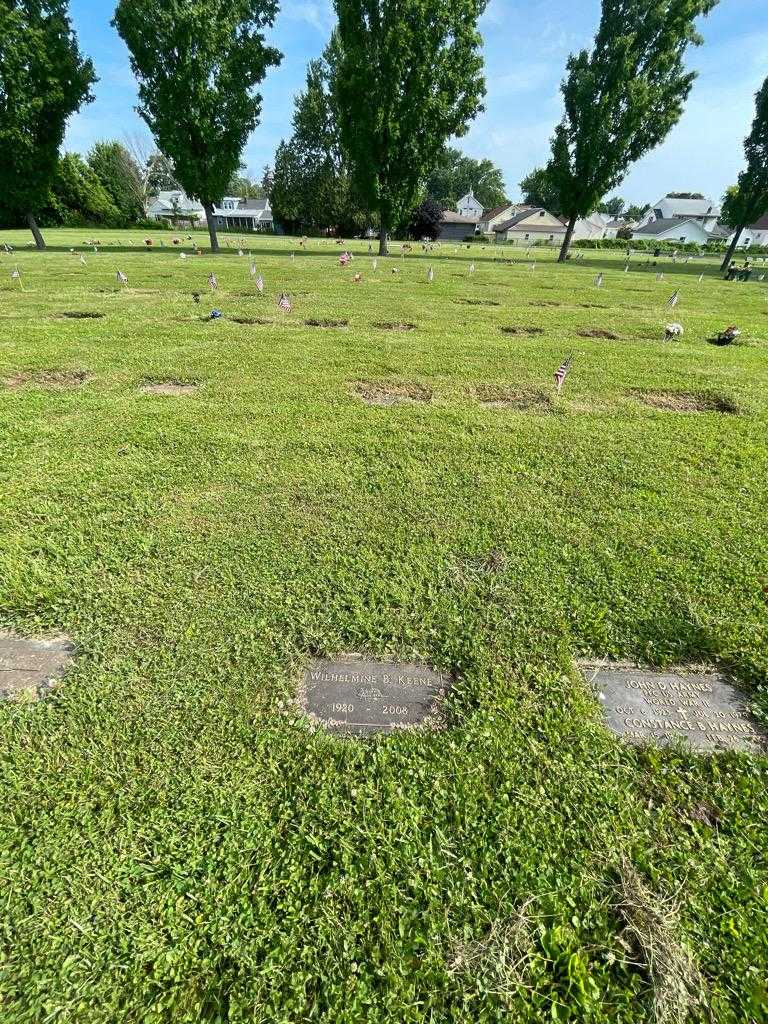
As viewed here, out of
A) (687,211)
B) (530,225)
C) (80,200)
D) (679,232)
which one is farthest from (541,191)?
(80,200)

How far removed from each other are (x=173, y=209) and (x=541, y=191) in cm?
5577

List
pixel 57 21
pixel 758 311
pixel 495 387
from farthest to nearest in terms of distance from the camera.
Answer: pixel 57 21 < pixel 758 311 < pixel 495 387

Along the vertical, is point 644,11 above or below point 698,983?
above

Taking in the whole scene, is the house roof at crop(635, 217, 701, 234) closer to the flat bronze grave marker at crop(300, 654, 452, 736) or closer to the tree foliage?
the tree foliage

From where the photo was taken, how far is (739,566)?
3.30 m

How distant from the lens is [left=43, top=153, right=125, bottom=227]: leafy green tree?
43.8 meters

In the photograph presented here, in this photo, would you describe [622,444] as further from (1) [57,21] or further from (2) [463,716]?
(1) [57,21]

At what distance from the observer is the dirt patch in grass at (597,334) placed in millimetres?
9664

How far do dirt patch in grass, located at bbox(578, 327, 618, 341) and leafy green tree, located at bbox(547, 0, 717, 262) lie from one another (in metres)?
24.2

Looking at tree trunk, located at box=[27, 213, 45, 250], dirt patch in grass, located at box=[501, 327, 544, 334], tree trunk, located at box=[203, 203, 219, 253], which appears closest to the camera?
dirt patch in grass, located at box=[501, 327, 544, 334]

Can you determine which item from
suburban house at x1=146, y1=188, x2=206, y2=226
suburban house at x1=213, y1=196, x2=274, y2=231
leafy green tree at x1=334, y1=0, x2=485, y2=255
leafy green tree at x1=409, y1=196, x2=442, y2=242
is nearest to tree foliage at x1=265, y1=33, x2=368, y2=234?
leafy green tree at x1=409, y1=196, x2=442, y2=242

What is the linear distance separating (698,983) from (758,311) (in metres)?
17.8

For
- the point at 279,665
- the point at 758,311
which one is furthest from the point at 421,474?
the point at 758,311

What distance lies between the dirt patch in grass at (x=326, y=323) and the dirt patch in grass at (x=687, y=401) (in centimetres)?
567
